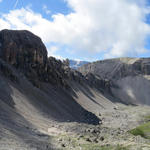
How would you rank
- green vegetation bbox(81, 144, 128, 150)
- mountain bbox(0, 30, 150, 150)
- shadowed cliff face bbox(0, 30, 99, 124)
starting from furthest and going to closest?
shadowed cliff face bbox(0, 30, 99, 124) → mountain bbox(0, 30, 150, 150) → green vegetation bbox(81, 144, 128, 150)

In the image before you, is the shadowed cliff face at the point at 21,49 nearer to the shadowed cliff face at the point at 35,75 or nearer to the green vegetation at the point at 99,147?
the shadowed cliff face at the point at 35,75

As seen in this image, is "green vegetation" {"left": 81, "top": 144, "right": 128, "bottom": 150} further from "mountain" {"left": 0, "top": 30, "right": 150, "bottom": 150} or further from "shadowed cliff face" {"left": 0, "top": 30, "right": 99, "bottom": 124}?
"shadowed cliff face" {"left": 0, "top": 30, "right": 99, "bottom": 124}

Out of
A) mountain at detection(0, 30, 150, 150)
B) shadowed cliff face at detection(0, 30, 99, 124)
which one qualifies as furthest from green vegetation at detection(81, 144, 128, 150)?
shadowed cliff face at detection(0, 30, 99, 124)

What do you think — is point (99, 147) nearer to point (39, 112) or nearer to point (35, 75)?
point (39, 112)

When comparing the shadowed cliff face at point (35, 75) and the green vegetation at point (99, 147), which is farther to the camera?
the shadowed cliff face at point (35, 75)

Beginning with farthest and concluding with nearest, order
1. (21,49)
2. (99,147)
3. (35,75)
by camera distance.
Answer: (21,49) < (35,75) < (99,147)

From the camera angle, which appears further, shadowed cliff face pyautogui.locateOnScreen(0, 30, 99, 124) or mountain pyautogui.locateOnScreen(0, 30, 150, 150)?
shadowed cliff face pyautogui.locateOnScreen(0, 30, 99, 124)

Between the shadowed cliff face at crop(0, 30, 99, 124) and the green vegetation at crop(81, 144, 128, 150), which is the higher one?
the shadowed cliff face at crop(0, 30, 99, 124)

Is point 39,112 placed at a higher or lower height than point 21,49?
lower

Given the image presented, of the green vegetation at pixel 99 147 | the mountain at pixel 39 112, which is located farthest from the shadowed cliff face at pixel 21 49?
the green vegetation at pixel 99 147

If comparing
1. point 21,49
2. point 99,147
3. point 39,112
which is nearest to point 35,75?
point 21,49

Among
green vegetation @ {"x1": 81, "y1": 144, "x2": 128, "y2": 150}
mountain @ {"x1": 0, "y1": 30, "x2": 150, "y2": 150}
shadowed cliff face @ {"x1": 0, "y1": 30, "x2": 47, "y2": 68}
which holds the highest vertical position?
shadowed cliff face @ {"x1": 0, "y1": 30, "x2": 47, "y2": 68}

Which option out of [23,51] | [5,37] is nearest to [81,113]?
[23,51]

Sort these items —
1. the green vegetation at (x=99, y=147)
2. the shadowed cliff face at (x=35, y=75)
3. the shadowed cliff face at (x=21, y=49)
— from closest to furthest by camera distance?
1. the green vegetation at (x=99, y=147)
2. the shadowed cliff face at (x=35, y=75)
3. the shadowed cliff face at (x=21, y=49)
